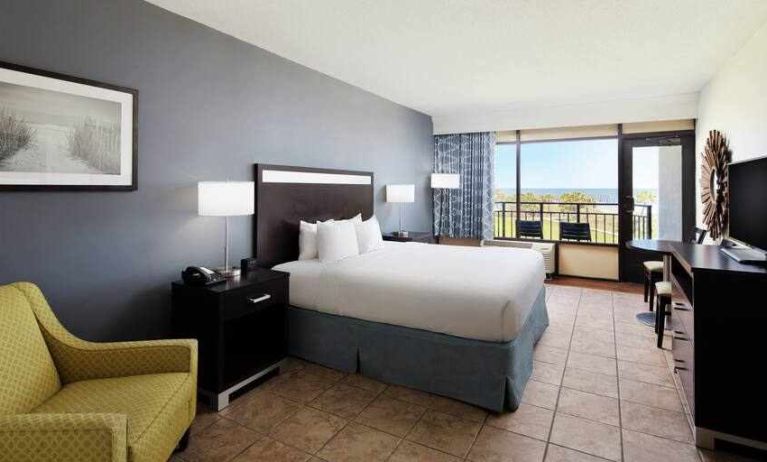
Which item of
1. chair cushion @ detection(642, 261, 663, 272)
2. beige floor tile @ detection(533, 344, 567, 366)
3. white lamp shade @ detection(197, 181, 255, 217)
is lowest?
beige floor tile @ detection(533, 344, 567, 366)

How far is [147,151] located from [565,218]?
6128 millimetres

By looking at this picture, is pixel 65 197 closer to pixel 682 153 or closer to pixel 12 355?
pixel 12 355

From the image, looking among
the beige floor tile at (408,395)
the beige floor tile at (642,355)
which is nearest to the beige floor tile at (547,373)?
the beige floor tile at (642,355)

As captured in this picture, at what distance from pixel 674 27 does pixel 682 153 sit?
305 centimetres

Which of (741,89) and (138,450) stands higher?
(741,89)

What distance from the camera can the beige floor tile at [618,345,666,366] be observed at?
10.5ft

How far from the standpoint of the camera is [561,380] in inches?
115

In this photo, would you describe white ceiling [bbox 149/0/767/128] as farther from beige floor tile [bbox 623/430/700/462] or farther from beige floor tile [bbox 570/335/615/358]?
beige floor tile [bbox 623/430/700/462]

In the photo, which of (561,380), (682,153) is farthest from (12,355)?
(682,153)

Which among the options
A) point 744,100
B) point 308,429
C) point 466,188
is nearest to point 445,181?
point 466,188

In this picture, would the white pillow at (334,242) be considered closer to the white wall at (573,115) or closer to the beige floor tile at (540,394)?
the beige floor tile at (540,394)

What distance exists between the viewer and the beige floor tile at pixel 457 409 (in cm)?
246

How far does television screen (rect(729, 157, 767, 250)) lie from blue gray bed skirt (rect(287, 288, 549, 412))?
143cm

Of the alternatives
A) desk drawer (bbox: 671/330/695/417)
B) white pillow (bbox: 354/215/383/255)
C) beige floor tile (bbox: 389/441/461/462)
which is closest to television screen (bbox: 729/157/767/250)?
desk drawer (bbox: 671/330/695/417)
